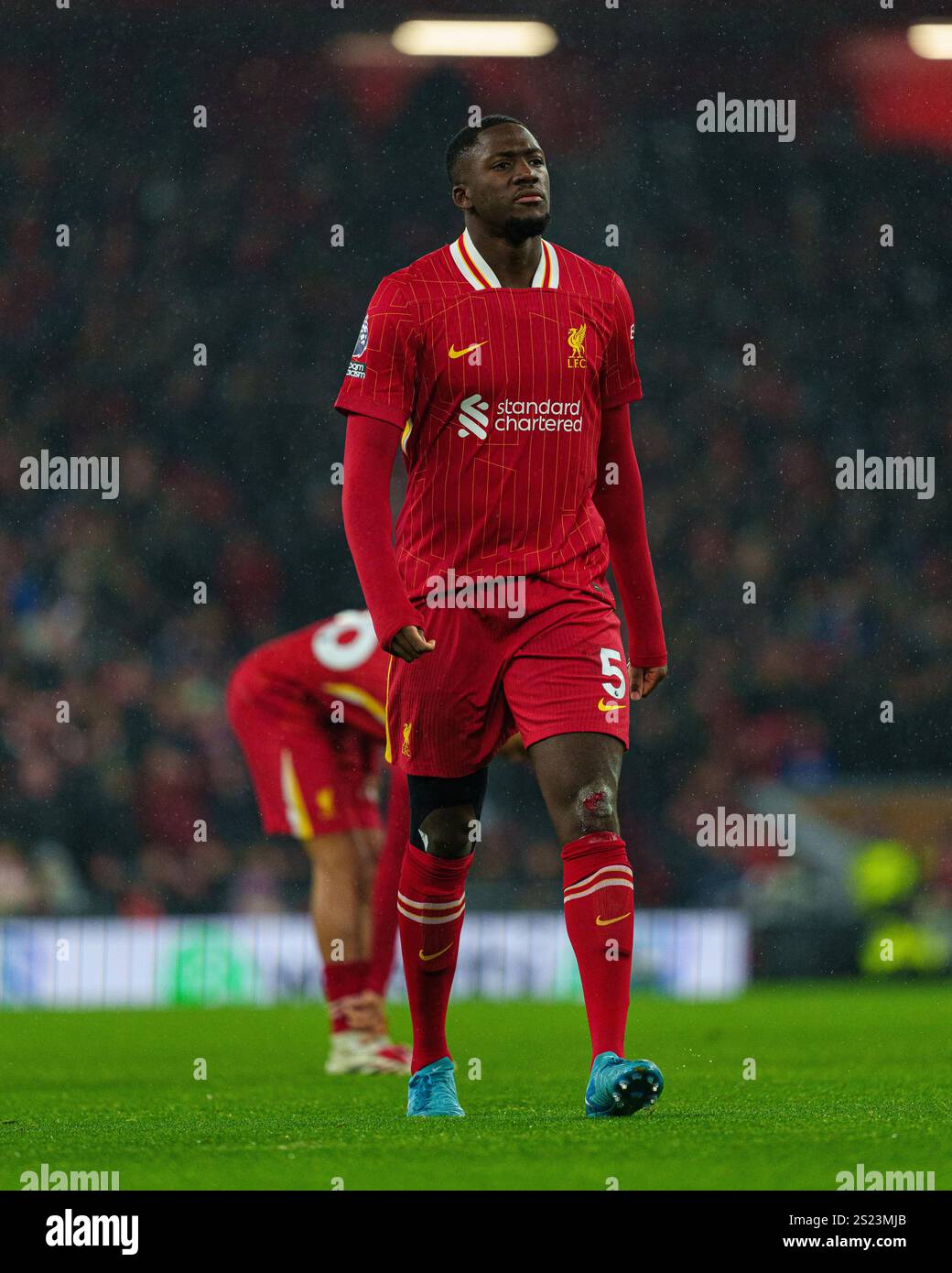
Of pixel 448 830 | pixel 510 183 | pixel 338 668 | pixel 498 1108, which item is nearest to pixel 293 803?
pixel 338 668

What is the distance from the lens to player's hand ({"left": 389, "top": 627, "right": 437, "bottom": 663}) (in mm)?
3971

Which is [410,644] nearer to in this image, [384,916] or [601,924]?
[601,924]

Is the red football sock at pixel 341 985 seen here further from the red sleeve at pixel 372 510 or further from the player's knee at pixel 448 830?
the red sleeve at pixel 372 510

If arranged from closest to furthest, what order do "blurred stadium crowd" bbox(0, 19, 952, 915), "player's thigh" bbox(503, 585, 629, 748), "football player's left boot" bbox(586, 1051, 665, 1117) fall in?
"football player's left boot" bbox(586, 1051, 665, 1117), "player's thigh" bbox(503, 585, 629, 748), "blurred stadium crowd" bbox(0, 19, 952, 915)

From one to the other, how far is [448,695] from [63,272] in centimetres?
1200

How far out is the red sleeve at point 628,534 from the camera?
436 centimetres

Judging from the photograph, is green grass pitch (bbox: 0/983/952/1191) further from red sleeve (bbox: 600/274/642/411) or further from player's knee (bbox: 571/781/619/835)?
red sleeve (bbox: 600/274/642/411)

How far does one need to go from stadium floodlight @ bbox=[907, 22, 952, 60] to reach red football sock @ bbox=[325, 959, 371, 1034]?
36.7 ft

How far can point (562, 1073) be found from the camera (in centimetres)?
558

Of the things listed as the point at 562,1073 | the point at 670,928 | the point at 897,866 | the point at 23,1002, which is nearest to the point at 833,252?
the point at 897,866

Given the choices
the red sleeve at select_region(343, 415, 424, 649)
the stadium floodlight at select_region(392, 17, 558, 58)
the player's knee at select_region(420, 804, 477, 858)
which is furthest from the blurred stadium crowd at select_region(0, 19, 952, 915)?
the red sleeve at select_region(343, 415, 424, 649)

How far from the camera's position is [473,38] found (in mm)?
14266

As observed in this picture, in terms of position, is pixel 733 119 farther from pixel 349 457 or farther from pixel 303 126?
pixel 349 457

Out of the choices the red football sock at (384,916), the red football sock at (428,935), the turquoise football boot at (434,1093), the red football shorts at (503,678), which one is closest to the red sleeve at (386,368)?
the red football shorts at (503,678)
